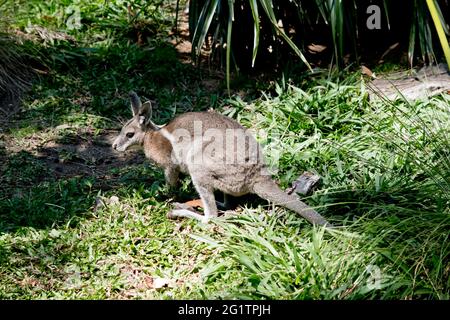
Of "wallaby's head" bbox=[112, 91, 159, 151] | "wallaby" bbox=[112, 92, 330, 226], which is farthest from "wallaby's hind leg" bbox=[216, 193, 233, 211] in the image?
"wallaby's head" bbox=[112, 91, 159, 151]

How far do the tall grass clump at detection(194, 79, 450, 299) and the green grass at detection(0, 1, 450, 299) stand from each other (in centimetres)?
1

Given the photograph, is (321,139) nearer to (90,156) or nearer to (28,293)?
(90,156)

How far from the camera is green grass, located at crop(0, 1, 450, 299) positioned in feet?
14.6

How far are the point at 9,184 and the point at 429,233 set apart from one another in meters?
3.53

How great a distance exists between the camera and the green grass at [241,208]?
14.6ft

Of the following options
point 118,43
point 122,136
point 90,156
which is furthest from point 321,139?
point 118,43

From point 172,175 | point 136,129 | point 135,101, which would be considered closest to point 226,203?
point 172,175

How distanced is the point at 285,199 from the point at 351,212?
0.48 meters

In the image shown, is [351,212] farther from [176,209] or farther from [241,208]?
[176,209]

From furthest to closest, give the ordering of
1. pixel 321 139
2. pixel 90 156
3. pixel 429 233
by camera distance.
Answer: pixel 90 156, pixel 321 139, pixel 429 233

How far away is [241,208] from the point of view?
5.60 metres

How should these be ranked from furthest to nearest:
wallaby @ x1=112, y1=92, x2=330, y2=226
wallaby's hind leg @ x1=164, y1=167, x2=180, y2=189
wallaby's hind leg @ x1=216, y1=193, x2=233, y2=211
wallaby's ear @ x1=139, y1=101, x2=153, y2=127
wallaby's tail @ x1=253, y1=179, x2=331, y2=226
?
wallaby's ear @ x1=139, y1=101, x2=153, y2=127, wallaby's hind leg @ x1=164, y1=167, x2=180, y2=189, wallaby's hind leg @ x1=216, y1=193, x2=233, y2=211, wallaby @ x1=112, y1=92, x2=330, y2=226, wallaby's tail @ x1=253, y1=179, x2=331, y2=226

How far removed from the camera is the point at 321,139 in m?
6.04

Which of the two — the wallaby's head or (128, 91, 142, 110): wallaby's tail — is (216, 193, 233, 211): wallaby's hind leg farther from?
(128, 91, 142, 110): wallaby's tail
